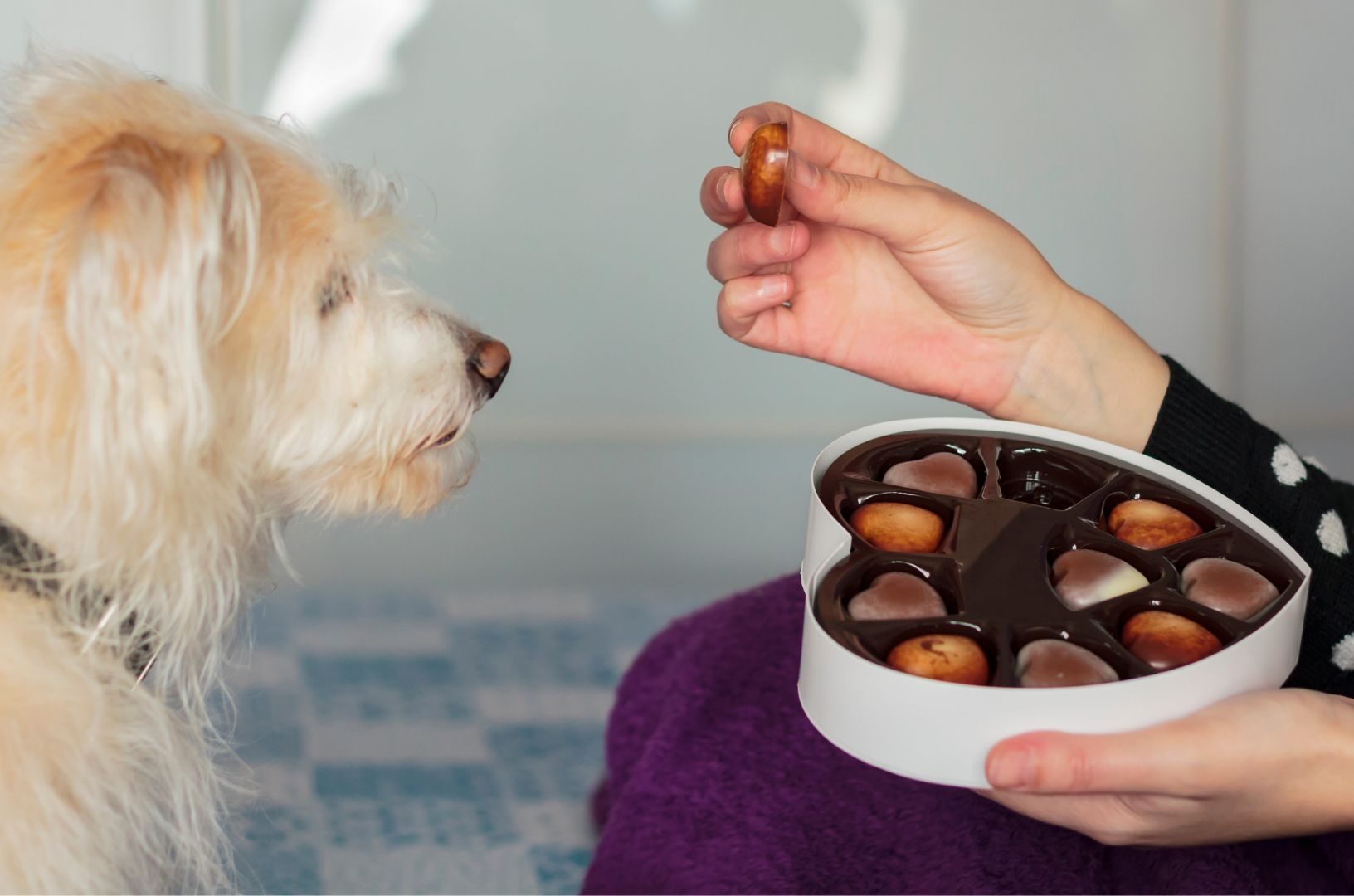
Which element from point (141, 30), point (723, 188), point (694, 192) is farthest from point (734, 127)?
point (141, 30)

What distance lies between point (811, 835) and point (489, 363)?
48cm

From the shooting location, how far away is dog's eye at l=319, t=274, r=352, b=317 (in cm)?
90

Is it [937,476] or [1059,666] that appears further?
[937,476]

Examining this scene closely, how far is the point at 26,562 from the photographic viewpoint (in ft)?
2.53

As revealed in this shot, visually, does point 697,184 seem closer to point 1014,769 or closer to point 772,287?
point 772,287

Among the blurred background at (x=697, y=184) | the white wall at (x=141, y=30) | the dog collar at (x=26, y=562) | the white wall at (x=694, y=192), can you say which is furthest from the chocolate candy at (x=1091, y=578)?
the white wall at (x=141, y=30)

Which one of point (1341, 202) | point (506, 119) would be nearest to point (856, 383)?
point (506, 119)

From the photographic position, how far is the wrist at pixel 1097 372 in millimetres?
1119

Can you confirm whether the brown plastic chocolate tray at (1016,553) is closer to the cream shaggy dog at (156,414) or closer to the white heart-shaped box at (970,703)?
the white heart-shaped box at (970,703)

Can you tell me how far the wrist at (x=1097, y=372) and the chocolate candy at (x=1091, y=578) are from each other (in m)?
0.28

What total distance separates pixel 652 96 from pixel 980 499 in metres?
1.59

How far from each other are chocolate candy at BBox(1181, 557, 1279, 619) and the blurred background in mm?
1355

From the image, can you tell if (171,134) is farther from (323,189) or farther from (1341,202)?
(1341,202)

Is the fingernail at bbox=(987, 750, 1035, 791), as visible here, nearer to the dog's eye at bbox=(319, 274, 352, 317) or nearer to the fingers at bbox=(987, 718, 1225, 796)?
the fingers at bbox=(987, 718, 1225, 796)
